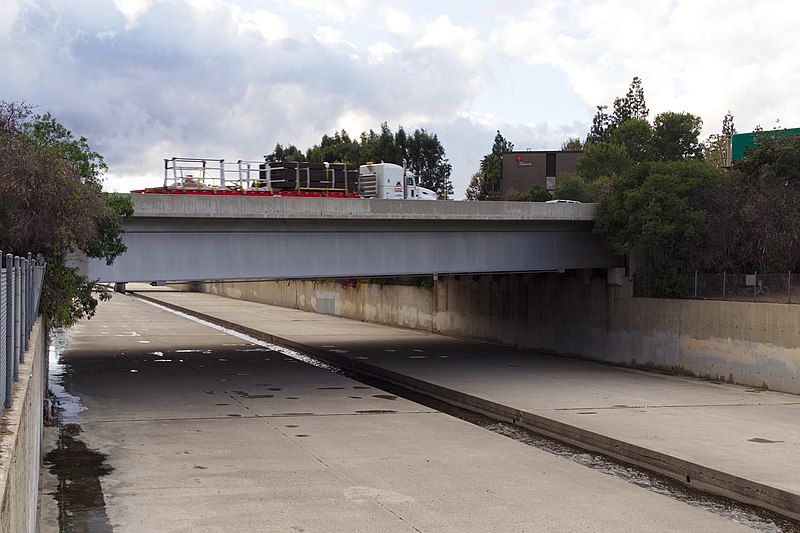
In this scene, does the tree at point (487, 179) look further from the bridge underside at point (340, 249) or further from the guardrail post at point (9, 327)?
the guardrail post at point (9, 327)

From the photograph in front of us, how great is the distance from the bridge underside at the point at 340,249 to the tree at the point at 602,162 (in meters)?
55.5

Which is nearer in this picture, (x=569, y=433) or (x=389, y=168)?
(x=569, y=433)

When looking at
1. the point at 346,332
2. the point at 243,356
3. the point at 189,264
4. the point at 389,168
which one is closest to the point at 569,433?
the point at 189,264

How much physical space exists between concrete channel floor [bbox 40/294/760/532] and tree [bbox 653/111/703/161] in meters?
75.7

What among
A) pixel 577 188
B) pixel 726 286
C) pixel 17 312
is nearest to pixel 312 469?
pixel 17 312

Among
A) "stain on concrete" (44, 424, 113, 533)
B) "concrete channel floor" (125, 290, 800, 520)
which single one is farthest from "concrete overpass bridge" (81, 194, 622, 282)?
"stain on concrete" (44, 424, 113, 533)

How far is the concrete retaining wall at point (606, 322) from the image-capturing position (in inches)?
1133

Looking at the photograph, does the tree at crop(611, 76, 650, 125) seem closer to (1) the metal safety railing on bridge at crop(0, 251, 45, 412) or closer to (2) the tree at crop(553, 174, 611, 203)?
(2) the tree at crop(553, 174, 611, 203)

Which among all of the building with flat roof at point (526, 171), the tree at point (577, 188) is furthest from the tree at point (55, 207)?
the building with flat roof at point (526, 171)

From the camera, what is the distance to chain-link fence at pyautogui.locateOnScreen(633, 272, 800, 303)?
99.2 feet

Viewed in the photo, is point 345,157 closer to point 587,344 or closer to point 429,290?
point 429,290

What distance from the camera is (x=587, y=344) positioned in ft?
124

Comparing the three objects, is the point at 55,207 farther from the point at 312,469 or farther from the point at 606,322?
the point at 606,322

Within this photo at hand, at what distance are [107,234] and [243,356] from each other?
1394cm
